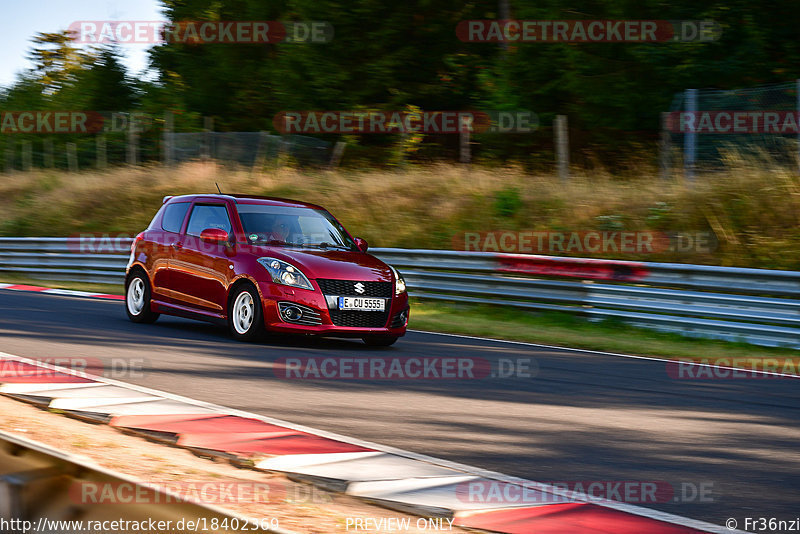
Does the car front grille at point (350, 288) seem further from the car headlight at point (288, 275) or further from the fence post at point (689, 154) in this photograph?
the fence post at point (689, 154)

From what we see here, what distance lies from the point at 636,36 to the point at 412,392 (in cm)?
1794

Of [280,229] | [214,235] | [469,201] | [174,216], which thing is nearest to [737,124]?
[469,201]

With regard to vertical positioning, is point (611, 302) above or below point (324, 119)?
below

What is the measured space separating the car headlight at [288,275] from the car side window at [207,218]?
1.18 m

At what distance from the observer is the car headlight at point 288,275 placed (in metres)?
10.3

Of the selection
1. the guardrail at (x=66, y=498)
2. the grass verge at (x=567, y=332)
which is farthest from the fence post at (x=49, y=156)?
the guardrail at (x=66, y=498)

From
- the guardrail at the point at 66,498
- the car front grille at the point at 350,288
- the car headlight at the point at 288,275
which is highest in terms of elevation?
the car headlight at the point at 288,275

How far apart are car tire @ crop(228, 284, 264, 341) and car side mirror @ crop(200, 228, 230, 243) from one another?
2.11 ft

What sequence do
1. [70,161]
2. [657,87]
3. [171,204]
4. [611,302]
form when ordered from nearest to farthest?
1. [171,204]
2. [611,302]
3. [657,87]
4. [70,161]

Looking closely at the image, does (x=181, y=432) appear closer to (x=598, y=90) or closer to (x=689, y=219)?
(x=689, y=219)

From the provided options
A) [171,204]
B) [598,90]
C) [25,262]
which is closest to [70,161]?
[25,262]

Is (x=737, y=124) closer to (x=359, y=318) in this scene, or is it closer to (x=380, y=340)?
(x=380, y=340)

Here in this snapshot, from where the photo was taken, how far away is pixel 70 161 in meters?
36.9

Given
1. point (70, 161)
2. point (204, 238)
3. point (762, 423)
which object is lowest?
point (762, 423)
